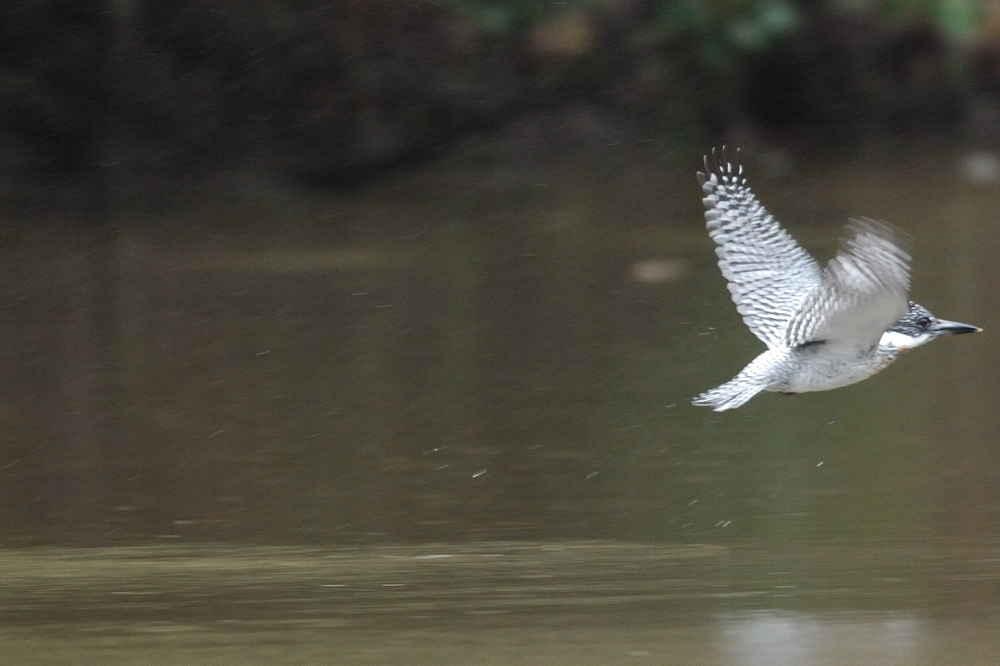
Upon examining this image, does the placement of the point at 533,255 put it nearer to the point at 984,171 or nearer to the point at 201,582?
the point at 984,171

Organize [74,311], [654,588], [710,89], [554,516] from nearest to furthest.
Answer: [654,588]
[554,516]
[74,311]
[710,89]

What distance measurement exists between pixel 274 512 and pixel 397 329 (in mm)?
3441

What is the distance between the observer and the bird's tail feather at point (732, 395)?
4.69 metres

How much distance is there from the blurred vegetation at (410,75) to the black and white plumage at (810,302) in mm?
9063

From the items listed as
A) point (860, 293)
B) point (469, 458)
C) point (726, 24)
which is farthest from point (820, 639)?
point (726, 24)

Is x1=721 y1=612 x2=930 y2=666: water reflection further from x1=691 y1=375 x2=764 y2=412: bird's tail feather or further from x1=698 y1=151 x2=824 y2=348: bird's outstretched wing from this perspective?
x1=698 y1=151 x2=824 y2=348: bird's outstretched wing

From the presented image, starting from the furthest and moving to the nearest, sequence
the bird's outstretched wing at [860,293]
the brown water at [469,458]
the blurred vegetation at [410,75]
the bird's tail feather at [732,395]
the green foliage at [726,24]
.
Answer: the blurred vegetation at [410,75] < the green foliage at [726,24] < the bird's tail feather at [732,395] < the bird's outstretched wing at [860,293] < the brown water at [469,458]

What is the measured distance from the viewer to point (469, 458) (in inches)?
244

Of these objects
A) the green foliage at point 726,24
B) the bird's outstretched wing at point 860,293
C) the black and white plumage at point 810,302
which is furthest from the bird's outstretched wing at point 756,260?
the green foliage at point 726,24

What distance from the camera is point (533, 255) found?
1108 cm

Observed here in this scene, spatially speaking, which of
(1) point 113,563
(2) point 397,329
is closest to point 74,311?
(2) point 397,329

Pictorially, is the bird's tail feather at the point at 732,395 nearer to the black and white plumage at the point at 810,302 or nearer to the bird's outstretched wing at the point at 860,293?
the black and white plumage at the point at 810,302

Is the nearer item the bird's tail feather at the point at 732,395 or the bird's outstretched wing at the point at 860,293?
the bird's outstretched wing at the point at 860,293

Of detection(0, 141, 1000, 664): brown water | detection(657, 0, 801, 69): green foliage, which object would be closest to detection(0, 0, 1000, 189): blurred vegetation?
detection(657, 0, 801, 69): green foliage
